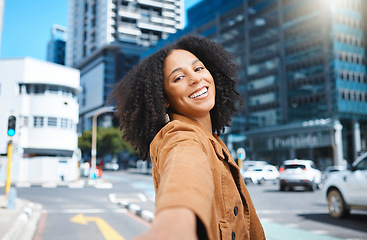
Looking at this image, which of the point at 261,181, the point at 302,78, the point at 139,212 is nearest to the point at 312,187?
the point at 261,181

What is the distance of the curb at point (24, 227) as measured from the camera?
6.53 metres

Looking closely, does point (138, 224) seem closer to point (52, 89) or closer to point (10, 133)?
point (52, 89)

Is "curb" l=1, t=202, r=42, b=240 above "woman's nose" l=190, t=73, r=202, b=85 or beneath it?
beneath

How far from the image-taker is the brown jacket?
88 centimetres

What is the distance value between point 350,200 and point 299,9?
40.5 m

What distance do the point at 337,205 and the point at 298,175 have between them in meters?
8.74

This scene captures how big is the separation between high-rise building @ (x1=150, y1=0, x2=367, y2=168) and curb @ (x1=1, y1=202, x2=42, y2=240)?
27.2m

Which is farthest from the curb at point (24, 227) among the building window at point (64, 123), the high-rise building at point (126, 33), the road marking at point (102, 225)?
the high-rise building at point (126, 33)

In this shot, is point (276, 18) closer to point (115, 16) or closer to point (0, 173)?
point (0, 173)

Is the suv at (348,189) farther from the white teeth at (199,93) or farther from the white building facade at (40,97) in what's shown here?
the white teeth at (199,93)

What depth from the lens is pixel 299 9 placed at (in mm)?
44438

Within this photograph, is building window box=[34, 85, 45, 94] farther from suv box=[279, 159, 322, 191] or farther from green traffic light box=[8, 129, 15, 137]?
suv box=[279, 159, 322, 191]

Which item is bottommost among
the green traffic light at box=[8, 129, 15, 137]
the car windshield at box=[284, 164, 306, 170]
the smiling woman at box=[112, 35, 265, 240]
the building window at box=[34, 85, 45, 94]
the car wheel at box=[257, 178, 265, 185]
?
the car wheel at box=[257, 178, 265, 185]

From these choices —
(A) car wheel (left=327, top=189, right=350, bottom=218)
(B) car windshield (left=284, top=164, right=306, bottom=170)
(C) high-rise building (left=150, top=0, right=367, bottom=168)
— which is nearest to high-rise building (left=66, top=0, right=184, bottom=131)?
(C) high-rise building (left=150, top=0, right=367, bottom=168)
